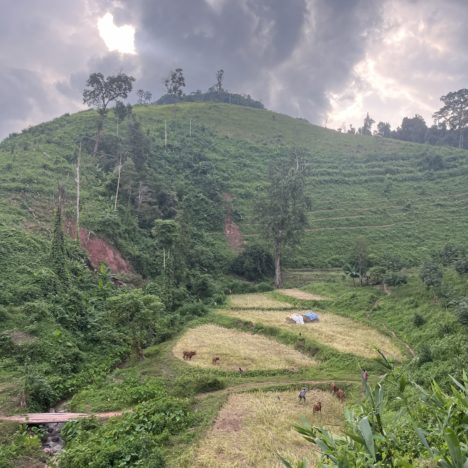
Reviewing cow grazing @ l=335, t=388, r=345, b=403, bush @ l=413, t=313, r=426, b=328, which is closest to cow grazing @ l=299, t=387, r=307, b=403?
cow grazing @ l=335, t=388, r=345, b=403

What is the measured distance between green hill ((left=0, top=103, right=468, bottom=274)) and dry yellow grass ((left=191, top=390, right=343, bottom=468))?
22.9m

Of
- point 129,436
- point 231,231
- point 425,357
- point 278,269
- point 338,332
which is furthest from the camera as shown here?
point 231,231

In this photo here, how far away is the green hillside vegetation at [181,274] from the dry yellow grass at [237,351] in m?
0.40

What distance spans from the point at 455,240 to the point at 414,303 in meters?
28.0

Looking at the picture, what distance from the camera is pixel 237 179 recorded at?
6406 cm

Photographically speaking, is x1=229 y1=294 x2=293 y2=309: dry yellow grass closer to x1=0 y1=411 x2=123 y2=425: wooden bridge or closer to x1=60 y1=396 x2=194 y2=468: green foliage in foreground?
x1=60 y1=396 x2=194 y2=468: green foliage in foreground

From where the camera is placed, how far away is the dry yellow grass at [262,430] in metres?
11.3

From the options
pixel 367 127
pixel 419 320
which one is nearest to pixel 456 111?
pixel 367 127

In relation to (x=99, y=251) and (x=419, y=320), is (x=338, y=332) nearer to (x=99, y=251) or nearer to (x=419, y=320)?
(x=419, y=320)

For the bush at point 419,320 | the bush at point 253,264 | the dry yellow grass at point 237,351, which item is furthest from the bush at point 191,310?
the bush at point 253,264

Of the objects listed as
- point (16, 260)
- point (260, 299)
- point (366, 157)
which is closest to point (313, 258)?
point (260, 299)

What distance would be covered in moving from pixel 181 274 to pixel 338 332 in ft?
50.6

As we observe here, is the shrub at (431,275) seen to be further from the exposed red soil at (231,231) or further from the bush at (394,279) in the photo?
the exposed red soil at (231,231)

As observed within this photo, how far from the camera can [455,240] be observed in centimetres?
5022
